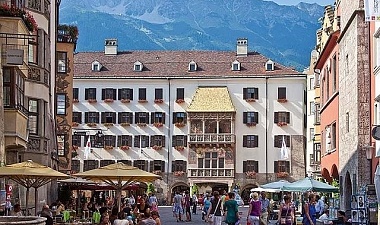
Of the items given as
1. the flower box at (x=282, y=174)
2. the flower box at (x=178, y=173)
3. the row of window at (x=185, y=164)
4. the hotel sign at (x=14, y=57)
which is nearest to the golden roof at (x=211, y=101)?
the row of window at (x=185, y=164)

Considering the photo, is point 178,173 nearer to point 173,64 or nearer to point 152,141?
point 152,141

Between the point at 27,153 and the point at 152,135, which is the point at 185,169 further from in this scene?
the point at 27,153

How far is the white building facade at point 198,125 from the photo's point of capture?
83562mm

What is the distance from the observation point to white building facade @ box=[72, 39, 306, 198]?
274 ft

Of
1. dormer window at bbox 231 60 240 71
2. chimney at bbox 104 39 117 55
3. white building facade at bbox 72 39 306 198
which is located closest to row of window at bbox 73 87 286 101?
white building facade at bbox 72 39 306 198

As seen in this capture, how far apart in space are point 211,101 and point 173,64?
7.56m

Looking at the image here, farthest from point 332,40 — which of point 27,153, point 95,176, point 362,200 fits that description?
point 95,176

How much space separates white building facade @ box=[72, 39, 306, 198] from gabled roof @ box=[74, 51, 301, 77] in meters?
0.40

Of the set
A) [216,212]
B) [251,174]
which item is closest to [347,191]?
[216,212]

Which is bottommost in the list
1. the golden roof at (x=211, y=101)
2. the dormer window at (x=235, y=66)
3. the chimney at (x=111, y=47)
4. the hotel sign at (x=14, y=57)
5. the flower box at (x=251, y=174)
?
the flower box at (x=251, y=174)

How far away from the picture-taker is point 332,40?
4341 cm

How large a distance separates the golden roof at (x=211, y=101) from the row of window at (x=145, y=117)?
1.62 meters

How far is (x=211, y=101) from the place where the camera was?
8412 cm

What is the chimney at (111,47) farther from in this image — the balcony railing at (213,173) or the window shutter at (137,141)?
the balcony railing at (213,173)
